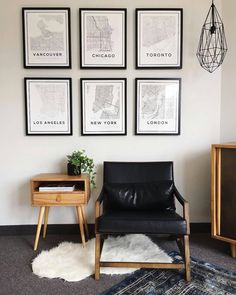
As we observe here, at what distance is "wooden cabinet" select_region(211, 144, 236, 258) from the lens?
7.27 ft

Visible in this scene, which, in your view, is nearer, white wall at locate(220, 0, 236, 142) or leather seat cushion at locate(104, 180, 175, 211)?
leather seat cushion at locate(104, 180, 175, 211)

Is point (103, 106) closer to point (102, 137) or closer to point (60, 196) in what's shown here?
point (102, 137)

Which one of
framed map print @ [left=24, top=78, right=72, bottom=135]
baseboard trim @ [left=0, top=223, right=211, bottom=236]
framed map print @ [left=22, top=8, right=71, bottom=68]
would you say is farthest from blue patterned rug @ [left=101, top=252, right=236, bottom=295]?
framed map print @ [left=22, top=8, right=71, bottom=68]

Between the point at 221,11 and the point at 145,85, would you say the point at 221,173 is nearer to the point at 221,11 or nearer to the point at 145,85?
the point at 145,85

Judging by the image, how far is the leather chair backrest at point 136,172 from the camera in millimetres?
2502

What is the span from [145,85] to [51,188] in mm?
1356

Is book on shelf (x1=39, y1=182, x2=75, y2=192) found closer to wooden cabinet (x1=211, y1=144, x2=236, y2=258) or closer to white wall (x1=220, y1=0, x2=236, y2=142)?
wooden cabinet (x1=211, y1=144, x2=236, y2=258)

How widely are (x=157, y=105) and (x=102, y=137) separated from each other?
65cm

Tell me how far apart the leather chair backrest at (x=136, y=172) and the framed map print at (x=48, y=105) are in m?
0.62

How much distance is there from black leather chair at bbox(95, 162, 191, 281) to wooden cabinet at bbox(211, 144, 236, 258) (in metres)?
0.35

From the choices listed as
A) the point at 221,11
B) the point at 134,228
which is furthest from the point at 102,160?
Answer: the point at 221,11

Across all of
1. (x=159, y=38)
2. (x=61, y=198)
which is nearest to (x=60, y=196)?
(x=61, y=198)

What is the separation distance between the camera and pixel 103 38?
8.62 ft

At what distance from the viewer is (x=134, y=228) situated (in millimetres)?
1933
